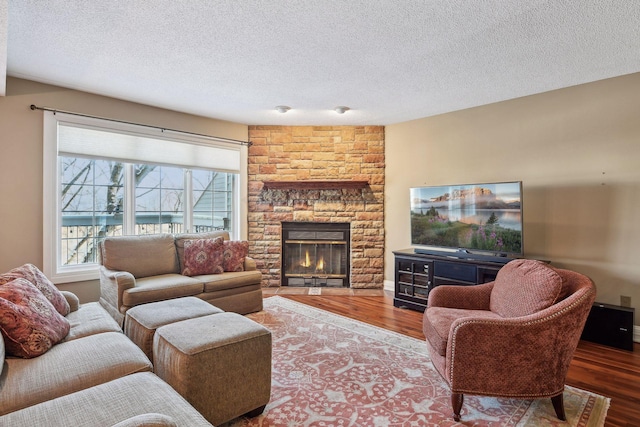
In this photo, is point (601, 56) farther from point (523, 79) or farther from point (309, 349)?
point (309, 349)

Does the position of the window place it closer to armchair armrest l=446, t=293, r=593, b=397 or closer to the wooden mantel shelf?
the wooden mantel shelf

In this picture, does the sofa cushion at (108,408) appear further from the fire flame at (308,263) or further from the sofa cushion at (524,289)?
the fire flame at (308,263)

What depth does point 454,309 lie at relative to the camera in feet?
8.13

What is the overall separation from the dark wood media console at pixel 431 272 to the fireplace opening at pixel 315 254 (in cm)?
110

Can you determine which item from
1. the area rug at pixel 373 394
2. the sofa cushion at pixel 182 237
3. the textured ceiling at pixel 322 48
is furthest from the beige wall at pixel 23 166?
the area rug at pixel 373 394

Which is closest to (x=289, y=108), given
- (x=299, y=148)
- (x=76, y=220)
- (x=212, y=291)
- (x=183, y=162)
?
(x=299, y=148)

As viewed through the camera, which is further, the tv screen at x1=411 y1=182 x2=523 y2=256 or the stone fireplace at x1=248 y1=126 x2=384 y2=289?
the stone fireplace at x1=248 y1=126 x2=384 y2=289

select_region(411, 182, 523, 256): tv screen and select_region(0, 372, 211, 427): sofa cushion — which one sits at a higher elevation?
select_region(411, 182, 523, 256): tv screen

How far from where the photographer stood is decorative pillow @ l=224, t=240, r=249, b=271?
12.9ft

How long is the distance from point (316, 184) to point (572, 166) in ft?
9.96

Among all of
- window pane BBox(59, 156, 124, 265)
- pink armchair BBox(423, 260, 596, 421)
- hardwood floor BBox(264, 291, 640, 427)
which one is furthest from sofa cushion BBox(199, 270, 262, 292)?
pink armchair BBox(423, 260, 596, 421)

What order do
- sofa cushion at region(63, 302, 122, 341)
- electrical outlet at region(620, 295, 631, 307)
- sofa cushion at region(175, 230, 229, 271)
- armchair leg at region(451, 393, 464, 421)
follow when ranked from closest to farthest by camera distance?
armchair leg at region(451, 393, 464, 421)
sofa cushion at region(63, 302, 122, 341)
electrical outlet at region(620, 295, 631, 307)
sofa cushion at region(175, 230, 229, 271)

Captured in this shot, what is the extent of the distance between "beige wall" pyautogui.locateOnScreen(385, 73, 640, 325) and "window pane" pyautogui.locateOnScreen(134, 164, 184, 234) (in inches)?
145

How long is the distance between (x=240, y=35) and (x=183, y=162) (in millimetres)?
2549
